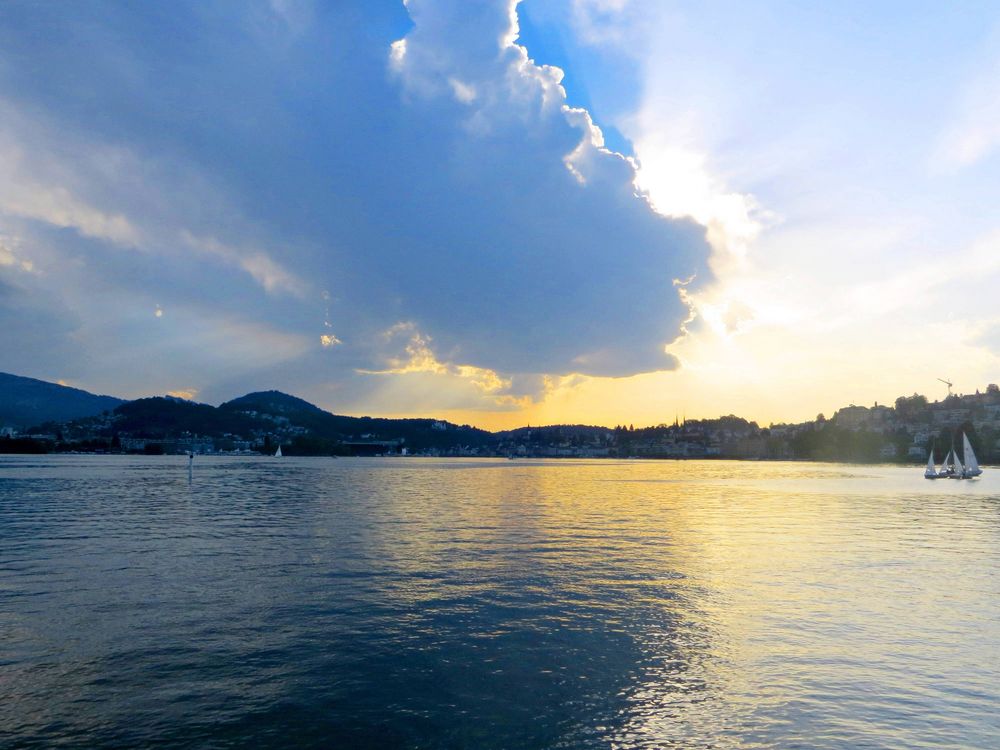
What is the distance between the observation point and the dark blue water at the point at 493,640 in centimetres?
1597

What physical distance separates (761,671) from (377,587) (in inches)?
687

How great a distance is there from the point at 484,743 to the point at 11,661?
49.9ft

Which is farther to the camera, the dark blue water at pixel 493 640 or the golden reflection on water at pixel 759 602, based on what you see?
the golden reflection on water at pixel 759 602

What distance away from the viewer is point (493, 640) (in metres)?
22.5

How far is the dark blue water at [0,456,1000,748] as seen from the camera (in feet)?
52.4

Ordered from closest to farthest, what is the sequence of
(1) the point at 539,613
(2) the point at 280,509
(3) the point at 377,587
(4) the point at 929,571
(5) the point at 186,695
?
(5) the point at 186,695, (1) the point at 539,613, (3) the point at 377,587, (4) the point at 929,571, (2) the point at 280,509

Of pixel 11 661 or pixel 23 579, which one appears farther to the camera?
pixel 23 579

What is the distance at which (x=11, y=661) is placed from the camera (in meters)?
19.8

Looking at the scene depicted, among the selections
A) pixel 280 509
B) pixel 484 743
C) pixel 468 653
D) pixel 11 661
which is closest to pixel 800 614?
pixel 468 653

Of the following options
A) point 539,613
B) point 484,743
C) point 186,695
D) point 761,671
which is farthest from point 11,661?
point 761,671

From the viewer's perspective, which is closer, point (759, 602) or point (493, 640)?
point (493, 640)

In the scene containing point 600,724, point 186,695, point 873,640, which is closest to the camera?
point 600,724

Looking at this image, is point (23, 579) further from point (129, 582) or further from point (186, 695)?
point (186, 695)

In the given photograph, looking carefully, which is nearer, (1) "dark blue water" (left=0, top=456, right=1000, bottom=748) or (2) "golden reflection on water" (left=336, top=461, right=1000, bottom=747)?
(1) "dark blue water" (left=0, top=456, right=1000, bottom=748)
